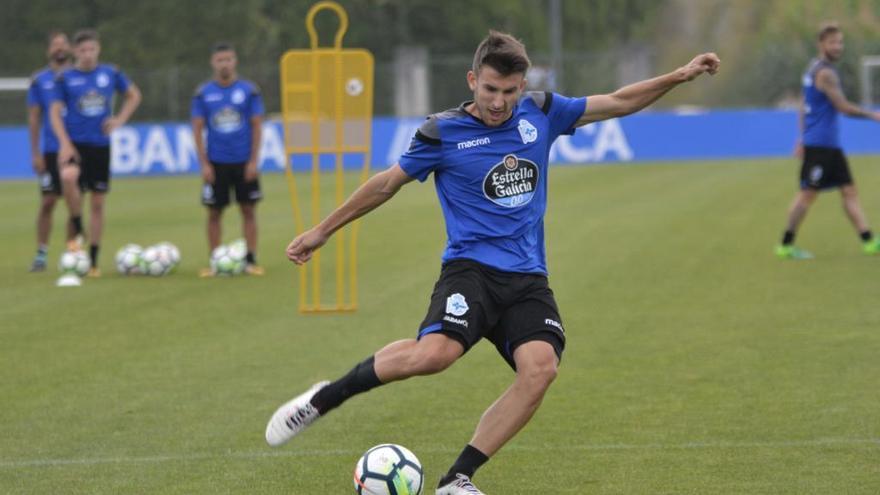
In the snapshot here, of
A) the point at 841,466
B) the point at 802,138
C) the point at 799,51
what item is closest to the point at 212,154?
the point at 802,138

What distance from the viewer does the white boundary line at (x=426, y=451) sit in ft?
23.4

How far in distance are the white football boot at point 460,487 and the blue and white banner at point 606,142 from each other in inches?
1128

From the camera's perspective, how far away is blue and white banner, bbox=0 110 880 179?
35812mm

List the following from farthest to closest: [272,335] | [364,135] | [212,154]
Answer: [212,154] → [364,135] → [272,335]

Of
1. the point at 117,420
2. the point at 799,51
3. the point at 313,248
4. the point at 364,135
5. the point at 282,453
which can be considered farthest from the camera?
the point at 799,51

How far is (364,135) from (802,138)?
5.87 m

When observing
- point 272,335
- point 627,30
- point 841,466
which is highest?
point 841,466

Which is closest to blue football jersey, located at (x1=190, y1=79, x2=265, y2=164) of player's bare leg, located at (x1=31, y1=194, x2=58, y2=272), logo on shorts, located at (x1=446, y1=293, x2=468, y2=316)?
player's bare leg, located at (x1=31, y1=194, x2=58, y2=272)

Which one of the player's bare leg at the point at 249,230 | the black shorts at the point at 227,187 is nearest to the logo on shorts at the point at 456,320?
the player's bare leg at the point at 249,230

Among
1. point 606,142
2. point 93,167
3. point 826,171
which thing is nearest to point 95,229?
point 93,167

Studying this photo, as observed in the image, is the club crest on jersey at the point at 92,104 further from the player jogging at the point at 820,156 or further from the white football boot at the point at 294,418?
the white football boot at the point at 294,418

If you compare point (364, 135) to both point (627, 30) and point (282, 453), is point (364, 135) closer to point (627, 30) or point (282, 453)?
point (282, 453)

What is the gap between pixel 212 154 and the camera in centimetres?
1552

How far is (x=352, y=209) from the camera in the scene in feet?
21.0
